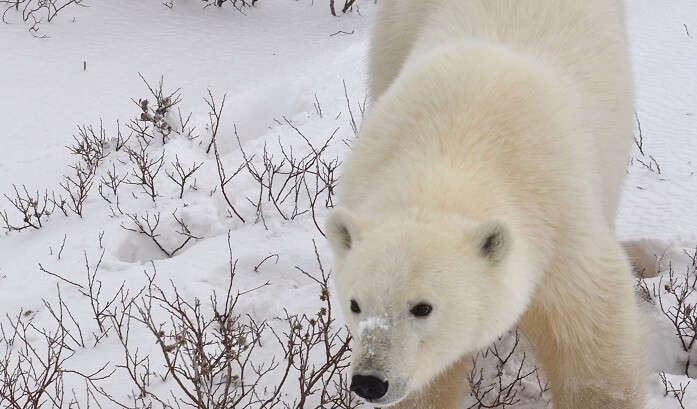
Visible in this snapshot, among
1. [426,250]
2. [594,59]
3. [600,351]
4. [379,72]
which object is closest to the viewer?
[426,250]

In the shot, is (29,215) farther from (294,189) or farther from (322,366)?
(322,366)

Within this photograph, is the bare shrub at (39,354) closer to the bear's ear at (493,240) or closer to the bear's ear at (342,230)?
the bear's ear at (342,230)

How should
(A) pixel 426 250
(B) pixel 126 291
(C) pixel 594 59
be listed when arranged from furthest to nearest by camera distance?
(B) pixel 126 291 → (C) pixel 594 59 → (A) pixel 426 250

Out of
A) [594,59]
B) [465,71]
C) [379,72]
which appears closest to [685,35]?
[379,72]

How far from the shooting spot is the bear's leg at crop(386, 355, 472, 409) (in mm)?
3008

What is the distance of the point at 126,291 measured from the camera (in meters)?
4.36

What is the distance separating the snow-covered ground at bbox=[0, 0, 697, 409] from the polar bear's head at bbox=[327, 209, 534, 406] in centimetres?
107

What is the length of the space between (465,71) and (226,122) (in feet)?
14.1

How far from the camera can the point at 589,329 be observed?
110 inches

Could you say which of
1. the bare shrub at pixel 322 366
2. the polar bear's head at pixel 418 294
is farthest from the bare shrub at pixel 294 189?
the polar bear's head at pixel 418 294

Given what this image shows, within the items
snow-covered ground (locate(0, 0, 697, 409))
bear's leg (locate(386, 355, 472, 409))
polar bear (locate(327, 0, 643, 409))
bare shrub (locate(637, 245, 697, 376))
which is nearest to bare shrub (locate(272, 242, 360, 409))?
snow-covered ground (locate(0, 0, 697, 409))

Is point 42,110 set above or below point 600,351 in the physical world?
below

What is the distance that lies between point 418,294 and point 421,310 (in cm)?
6

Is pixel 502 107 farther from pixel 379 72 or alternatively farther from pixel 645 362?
pixel 379 72
